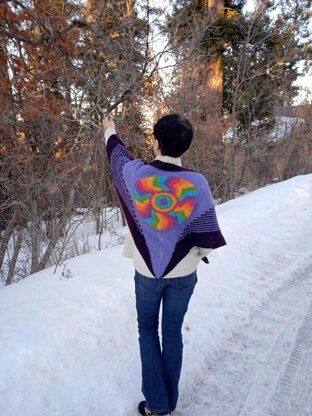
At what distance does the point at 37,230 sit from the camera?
700 cm

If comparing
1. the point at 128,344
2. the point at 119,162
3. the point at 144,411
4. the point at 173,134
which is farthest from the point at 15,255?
the point at 173,134

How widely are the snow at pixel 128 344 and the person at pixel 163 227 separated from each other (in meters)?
0.53

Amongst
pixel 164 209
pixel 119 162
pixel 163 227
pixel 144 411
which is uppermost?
pixel 119 162

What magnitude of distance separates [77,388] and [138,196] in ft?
4.86

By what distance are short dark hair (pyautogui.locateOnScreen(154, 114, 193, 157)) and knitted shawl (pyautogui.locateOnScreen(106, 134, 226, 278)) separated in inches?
3.3

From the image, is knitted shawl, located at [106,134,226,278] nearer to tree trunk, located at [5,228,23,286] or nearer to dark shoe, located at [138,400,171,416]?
dark shoe, located at [138,400,171,416]

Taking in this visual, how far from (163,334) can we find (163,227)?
74cm

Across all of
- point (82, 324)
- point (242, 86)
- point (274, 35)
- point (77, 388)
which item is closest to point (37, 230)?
point (82, 324)

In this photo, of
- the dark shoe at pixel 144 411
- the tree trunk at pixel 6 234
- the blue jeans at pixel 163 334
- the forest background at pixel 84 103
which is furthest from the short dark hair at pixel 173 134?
the tree trunk at pixel 6 234

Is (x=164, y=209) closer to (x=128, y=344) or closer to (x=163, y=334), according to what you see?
(x=163, y=334)

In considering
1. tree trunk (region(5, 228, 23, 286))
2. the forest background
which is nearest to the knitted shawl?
the forest background

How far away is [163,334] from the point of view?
247cm

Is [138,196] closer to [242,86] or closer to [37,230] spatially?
[37,230]

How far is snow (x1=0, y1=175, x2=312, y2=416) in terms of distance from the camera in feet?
8.64
